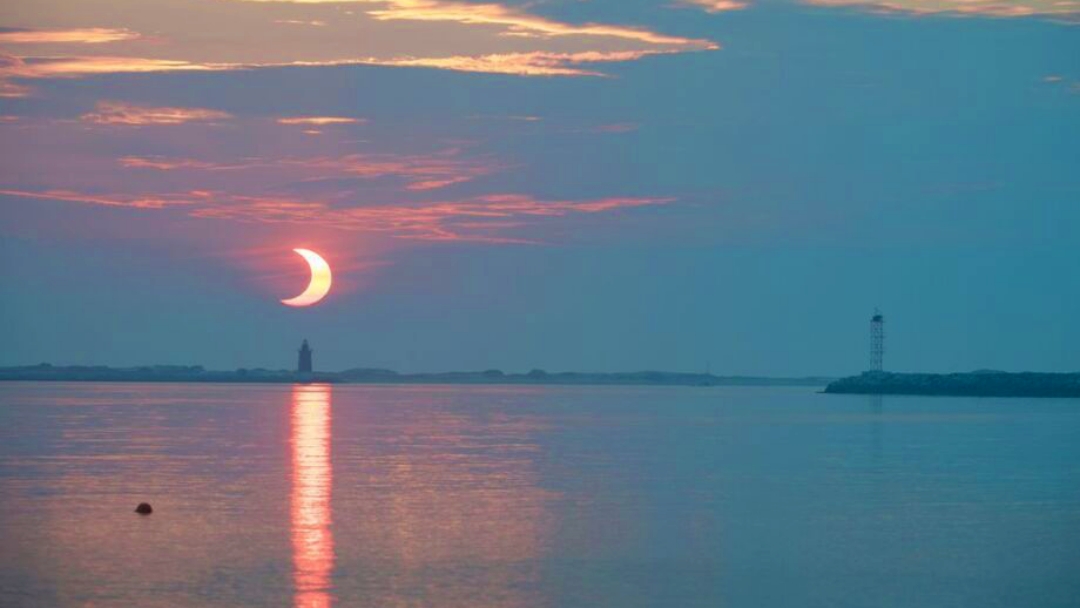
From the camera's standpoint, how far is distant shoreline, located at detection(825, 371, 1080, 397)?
457 ft

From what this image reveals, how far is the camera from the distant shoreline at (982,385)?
139 m

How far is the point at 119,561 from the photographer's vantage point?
73.1 feet

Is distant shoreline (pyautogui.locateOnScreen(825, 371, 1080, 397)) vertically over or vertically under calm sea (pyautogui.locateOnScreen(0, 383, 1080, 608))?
over

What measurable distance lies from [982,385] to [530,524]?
12020 cm

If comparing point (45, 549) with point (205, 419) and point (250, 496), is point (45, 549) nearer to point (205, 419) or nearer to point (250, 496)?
point (250, 496)

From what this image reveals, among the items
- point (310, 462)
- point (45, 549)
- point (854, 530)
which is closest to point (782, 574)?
point (854, 530)

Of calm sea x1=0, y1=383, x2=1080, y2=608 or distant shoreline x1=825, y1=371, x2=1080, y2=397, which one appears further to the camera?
distant shoreline x1=825, y1=371, x2=1080, y2=397

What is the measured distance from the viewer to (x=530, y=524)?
27047 mm

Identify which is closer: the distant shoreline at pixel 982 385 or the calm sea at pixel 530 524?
the calm sea at pixel 530 524

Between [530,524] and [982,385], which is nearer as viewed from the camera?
[530,524]

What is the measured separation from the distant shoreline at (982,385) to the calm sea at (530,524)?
299 ft

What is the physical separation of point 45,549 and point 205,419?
4963 centimetres

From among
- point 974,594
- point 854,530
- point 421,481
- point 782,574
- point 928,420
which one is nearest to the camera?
point 974,594

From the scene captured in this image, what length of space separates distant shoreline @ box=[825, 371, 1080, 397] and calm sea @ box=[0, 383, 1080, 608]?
299 ft
